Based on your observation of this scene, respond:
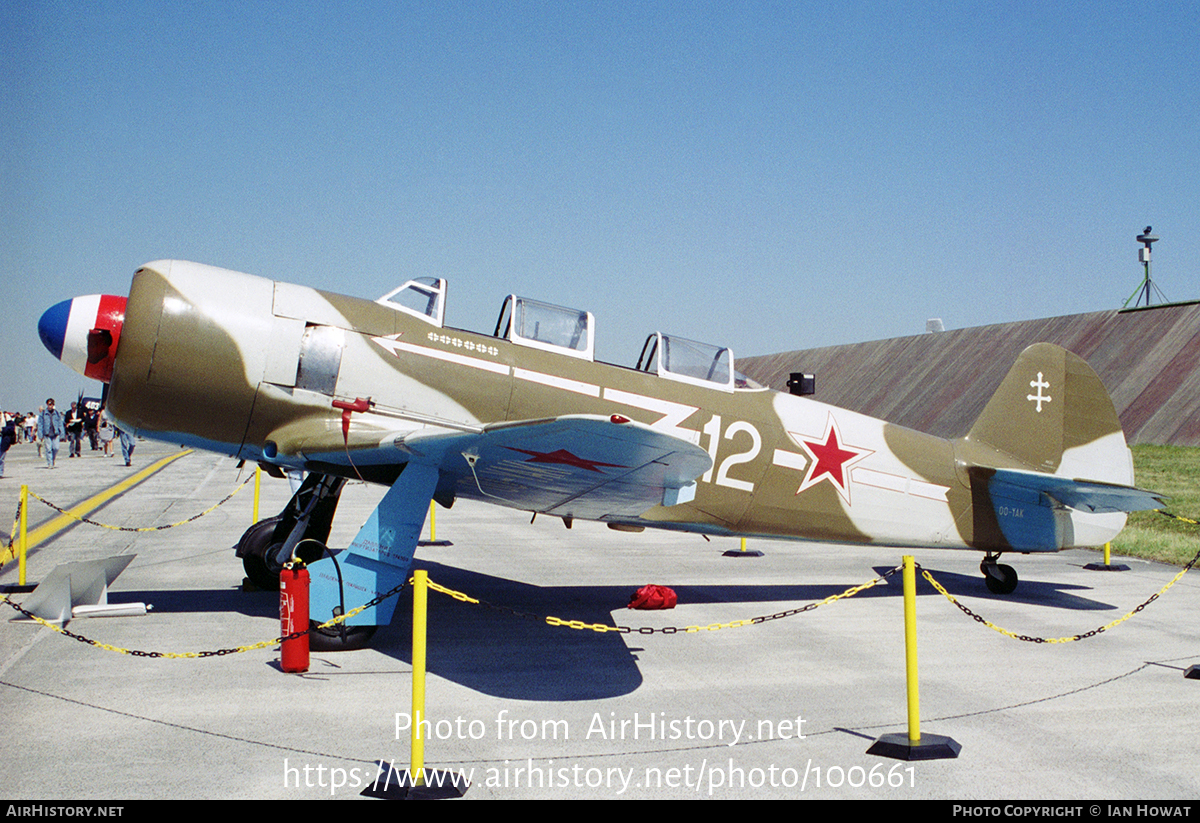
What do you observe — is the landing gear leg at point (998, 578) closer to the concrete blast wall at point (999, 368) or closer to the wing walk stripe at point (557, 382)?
the wing walk stripe at point (557, 382)

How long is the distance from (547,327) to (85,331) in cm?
344

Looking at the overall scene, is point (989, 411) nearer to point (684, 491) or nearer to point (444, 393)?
point (684, 491)

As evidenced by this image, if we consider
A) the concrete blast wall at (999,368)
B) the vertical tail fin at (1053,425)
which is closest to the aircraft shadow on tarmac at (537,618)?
the vertical tail fin at (1053,425)

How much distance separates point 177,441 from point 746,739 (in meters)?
4.87

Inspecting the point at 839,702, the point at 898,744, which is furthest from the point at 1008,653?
the point at 898,744

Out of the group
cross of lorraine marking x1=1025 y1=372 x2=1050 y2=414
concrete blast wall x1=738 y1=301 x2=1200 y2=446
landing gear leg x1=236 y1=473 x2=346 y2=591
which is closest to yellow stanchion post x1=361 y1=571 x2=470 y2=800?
landing gear leg x1=236 y1=473 x2=346 y2=591

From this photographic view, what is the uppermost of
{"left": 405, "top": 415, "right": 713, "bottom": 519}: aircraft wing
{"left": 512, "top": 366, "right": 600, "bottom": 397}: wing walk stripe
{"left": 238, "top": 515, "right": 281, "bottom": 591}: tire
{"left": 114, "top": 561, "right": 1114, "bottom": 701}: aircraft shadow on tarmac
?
{"left": 512, "top": 366, "right": 600, "bottom": 397}: wing walk stripe

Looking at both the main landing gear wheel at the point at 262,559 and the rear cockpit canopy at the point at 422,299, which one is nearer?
the rear cockpit canopy at the point at 422,299

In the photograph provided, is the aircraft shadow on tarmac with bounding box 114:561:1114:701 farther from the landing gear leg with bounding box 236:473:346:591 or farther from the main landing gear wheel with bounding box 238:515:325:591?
the landing gear leg with bounding box 236:473:346:591

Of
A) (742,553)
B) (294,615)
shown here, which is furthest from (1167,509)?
(294,615)

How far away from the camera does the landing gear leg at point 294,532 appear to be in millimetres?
7152

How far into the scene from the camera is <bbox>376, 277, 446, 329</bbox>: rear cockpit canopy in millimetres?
6887

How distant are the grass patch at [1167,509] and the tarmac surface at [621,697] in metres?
2.63

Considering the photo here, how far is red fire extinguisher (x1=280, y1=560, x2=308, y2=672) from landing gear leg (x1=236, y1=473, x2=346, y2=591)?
49.0 inches
